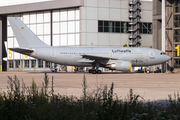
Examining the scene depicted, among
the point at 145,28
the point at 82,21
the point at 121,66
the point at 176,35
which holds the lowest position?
the point at 121,66

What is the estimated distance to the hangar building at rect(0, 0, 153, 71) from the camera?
206 ft

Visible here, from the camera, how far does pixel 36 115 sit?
6.40 meters

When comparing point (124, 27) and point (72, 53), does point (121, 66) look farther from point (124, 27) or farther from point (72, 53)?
point (124, 27)

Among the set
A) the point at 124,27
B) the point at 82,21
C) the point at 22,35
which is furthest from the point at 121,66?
the point at 124,27

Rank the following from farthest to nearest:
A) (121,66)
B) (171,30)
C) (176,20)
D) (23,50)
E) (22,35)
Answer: (171,30), (176,20), (22,35), (23,50), (121,66)

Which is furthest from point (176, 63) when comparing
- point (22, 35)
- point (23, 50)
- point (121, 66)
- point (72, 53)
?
point (22, 35)

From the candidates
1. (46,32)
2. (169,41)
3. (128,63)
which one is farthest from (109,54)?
(46,32)

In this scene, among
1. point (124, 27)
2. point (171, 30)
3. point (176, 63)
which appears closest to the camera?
point (176, 63)

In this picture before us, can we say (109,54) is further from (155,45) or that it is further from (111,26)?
(111,26)

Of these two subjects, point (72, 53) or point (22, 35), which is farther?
point (72, 53)

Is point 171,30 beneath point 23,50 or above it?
above

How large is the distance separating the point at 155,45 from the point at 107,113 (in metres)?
50.2

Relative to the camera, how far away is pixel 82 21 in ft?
205

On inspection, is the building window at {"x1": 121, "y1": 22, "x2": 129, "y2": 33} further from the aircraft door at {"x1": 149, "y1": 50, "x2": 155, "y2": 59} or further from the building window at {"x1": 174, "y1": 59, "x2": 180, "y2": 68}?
the aircraft door at {"x1": 149, "y1": 50, "x2": 155, "y2": 59}
